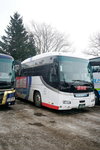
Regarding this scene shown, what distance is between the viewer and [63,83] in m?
6.36

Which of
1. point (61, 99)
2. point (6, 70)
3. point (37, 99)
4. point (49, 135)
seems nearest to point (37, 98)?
point (37, 99)

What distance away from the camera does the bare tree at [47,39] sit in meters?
35.9

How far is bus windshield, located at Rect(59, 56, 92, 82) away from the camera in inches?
257

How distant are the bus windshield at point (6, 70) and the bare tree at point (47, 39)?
28630mm

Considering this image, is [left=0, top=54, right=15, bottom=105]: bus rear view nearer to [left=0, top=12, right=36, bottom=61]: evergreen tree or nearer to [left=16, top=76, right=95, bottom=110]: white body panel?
[left=16, top=76, right=95, bottom=110]: white body panel

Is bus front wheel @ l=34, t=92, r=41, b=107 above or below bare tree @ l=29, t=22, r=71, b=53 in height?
below

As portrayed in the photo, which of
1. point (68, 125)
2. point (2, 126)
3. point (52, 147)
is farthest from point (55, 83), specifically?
point (52, 147)

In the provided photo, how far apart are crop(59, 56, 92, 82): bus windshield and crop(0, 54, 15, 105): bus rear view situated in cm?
276

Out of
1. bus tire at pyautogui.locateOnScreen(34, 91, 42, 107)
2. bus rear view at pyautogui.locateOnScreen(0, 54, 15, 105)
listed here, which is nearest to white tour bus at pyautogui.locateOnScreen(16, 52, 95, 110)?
bus tire at pyautogui.locateOnScreen(34, 91, 42, 107)

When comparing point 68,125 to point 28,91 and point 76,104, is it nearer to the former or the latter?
point 76,104

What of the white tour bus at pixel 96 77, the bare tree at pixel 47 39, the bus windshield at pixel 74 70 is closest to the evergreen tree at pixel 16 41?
the bare tree at pixel 47 39

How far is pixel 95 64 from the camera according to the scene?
31.0ft

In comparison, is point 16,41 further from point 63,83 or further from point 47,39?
point 63,83

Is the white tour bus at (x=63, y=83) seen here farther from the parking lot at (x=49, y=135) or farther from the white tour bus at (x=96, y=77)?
the white tour bus at (x=96, y=77)
